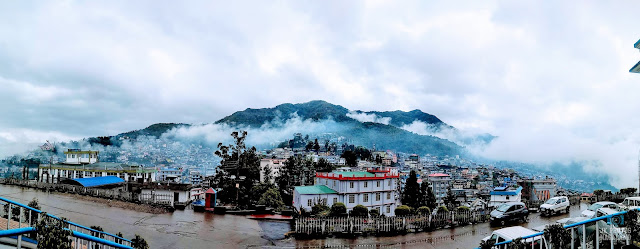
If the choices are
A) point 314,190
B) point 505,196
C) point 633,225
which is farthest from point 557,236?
point 314,190

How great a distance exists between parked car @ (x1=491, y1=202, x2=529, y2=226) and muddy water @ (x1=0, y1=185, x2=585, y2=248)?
52 cm

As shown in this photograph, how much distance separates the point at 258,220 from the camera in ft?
54.2

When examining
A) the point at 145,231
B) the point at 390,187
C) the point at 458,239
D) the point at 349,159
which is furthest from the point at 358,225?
the point at 349,159

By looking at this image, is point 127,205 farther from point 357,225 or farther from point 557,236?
point 557,236

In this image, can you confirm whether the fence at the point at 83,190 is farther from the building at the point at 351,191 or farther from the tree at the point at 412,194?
the tree at the point at 412,194

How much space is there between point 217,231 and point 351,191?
57.8 feet

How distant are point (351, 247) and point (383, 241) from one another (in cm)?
141

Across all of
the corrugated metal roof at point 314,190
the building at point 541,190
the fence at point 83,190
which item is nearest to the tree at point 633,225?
the fence at point 83,190

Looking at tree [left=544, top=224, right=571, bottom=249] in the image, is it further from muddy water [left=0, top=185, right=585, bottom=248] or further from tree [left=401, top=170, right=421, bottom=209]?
tree [left=401, top=170, right=421, bottom=209]

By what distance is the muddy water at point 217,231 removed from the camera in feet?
39.8

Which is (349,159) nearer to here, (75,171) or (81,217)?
(75,171)

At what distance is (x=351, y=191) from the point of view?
30047mm

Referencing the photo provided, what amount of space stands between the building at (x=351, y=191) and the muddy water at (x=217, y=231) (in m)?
11.3

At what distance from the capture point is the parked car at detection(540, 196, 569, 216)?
1730cm
